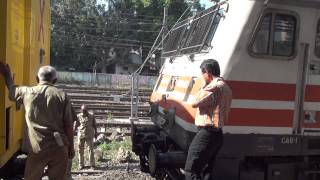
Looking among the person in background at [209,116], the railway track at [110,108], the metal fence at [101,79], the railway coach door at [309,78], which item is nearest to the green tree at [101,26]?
the metal fence at [101,79]

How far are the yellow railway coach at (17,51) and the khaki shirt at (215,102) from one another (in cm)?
198

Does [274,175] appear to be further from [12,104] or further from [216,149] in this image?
[12,104]

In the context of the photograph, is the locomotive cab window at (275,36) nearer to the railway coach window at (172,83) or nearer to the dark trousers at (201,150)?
the dark trousers at (201,150)

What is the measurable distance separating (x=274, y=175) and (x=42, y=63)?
3.33m

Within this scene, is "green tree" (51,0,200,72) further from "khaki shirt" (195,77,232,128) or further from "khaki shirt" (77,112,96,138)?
"khaki shirt" (195,77,232,128)

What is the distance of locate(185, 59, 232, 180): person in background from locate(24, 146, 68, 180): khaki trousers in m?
1.46

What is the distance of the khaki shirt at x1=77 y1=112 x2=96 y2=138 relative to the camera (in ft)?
39.0

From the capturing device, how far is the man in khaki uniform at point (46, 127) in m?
5.28

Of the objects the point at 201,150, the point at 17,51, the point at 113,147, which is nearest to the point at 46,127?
the point at 17,51

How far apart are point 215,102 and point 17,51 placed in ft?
7.45

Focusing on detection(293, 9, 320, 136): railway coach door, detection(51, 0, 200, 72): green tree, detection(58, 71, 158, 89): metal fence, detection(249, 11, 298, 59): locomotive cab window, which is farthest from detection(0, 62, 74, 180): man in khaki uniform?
detection(51, 0, 200, 72): green tree

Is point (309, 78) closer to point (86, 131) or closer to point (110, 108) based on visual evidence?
point (86, 131)

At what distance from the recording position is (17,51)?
16.2 feet

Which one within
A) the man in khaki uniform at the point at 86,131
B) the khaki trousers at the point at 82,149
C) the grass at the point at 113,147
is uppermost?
the man in khaki uniform at the point at 86,131
